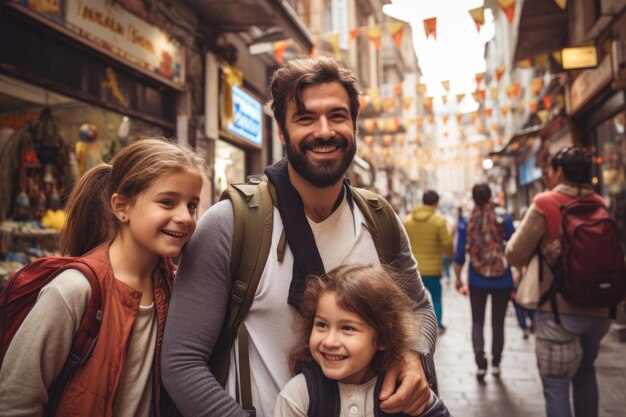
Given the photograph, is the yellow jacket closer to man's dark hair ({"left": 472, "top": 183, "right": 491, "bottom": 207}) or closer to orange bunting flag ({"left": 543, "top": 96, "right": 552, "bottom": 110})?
man's dark hair ({"left": 472, "top": 183, "right": 491, "bottom": 207})

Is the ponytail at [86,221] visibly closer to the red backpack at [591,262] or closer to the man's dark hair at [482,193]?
the red backpack at [591,262]

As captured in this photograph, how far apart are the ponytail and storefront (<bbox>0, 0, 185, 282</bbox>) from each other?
3.38 m

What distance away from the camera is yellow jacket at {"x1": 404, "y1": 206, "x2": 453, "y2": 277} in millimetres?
7148

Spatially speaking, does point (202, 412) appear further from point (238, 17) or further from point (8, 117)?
point (238, 17)

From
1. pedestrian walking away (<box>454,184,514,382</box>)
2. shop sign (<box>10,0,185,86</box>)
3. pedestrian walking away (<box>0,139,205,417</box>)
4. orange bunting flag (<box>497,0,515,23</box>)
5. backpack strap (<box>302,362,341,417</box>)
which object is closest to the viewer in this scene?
pedestrian walking away (<box>0,139,205,417</box>)

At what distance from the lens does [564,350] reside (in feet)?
11.6

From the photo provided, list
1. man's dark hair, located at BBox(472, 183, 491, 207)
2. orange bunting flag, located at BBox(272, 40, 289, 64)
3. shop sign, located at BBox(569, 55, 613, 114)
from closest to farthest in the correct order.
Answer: man's dark hair, located at BBox(472, 183, 491, 207)
shop sign, located at BBox(569, 55, 613, 114)
orange bunting flag, located at BBox(272, 40, 289, 64)

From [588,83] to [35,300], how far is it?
419 inches

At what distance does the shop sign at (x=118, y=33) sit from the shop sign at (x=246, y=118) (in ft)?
5.84

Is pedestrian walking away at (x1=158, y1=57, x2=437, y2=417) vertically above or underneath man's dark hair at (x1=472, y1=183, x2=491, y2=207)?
underneath

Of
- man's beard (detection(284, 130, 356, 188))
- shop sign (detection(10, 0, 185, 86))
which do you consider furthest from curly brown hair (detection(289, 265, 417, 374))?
shop sign (detection(10, 0, 185, 86))

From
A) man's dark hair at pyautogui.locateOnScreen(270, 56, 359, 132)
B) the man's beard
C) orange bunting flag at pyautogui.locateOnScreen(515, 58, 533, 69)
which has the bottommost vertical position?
the man's beard

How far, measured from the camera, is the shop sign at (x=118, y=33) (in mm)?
5102

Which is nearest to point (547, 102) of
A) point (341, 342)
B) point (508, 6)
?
point (508, 6)
